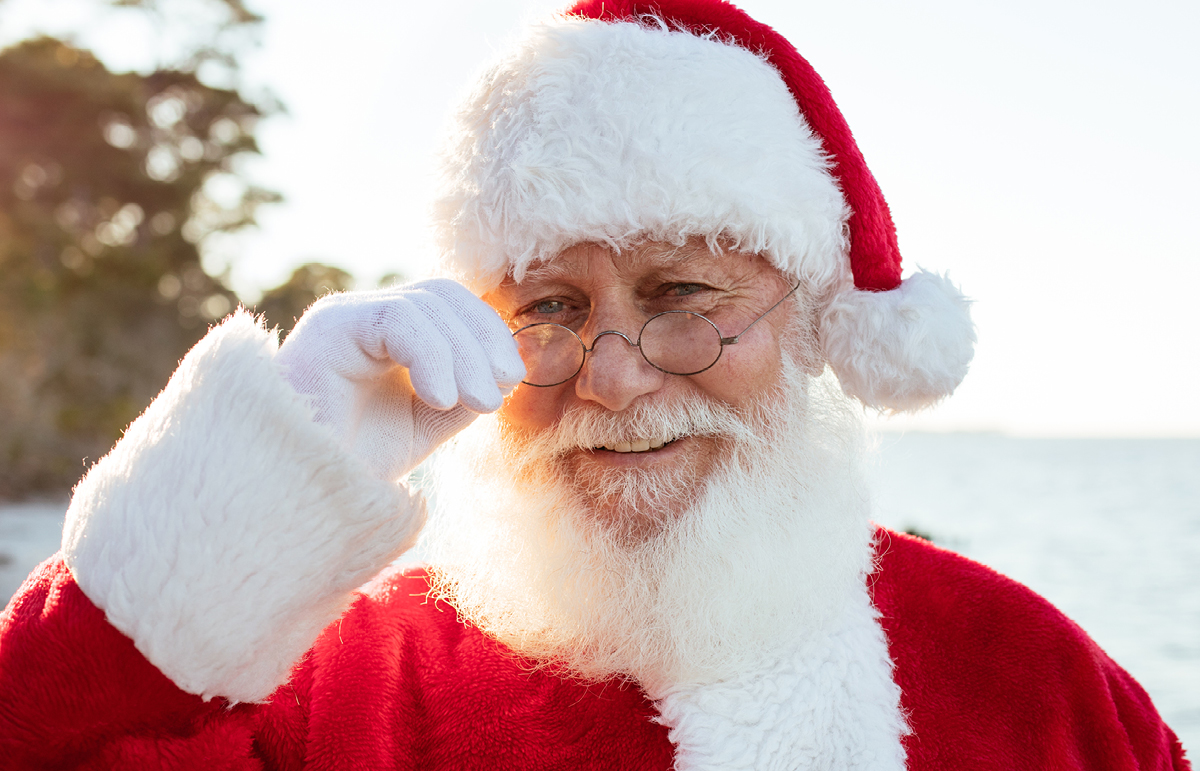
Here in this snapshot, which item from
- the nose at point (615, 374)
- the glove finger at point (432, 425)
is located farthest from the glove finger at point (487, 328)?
the nose at point (615, 374)

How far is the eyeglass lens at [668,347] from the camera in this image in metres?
1.57

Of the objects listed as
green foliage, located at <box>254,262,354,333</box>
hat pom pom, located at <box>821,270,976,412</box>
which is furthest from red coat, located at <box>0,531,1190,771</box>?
green foliage, located at <box>254,262,354,333</box>

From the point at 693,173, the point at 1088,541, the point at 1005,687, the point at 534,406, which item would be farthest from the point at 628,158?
the point at 1088,541

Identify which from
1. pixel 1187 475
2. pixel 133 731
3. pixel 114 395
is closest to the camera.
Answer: pixel 133 731

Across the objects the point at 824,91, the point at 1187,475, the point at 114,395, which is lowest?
the point at 1187,475

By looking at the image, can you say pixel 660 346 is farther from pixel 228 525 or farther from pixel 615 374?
pixel 228 525

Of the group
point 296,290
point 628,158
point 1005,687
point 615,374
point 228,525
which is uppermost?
point 628,158

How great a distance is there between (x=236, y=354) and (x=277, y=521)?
0.24 metres

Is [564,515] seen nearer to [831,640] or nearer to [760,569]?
[760,569]

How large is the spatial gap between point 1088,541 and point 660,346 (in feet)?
64.8

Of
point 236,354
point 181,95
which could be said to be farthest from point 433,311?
point 181,95

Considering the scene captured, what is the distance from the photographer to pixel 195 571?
1.14 m

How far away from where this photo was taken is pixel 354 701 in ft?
4.85

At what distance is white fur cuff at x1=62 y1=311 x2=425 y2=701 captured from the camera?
1.13 meters
